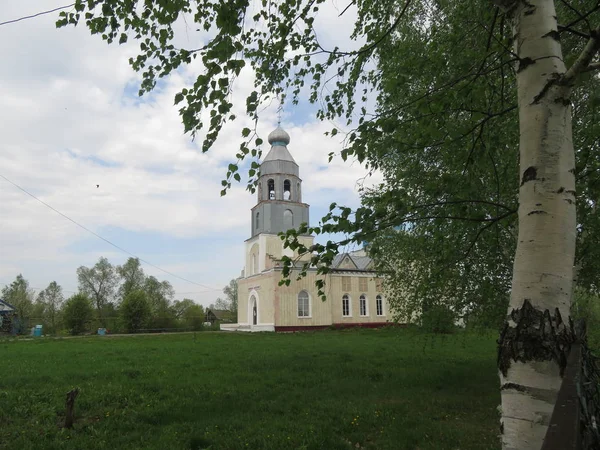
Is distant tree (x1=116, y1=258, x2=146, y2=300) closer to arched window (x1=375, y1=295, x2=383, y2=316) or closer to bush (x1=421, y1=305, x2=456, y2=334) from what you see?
arched window (x1=375, y1=295, x2=383, y2=316)

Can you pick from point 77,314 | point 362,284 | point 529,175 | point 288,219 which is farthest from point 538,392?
point 77,314

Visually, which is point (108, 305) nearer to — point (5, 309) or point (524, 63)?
point (5, 309)

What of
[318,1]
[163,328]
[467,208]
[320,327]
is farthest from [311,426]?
[163,328]

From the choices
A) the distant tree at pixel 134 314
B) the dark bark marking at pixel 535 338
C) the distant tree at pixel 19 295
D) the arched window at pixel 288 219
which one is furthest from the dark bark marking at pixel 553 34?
the distant tree at pixel 19 295

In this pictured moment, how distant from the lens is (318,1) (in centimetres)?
457

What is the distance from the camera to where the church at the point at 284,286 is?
36156 mm

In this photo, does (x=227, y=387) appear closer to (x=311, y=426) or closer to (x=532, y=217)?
(x=311, y=426)

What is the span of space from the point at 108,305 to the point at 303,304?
37.8m

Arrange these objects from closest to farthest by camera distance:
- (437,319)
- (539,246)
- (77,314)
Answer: (539,246) → (437,319) → (77,314)

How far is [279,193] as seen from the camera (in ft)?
124

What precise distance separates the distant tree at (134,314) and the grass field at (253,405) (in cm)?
2977

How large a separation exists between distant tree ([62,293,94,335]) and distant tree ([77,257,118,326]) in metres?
28.5

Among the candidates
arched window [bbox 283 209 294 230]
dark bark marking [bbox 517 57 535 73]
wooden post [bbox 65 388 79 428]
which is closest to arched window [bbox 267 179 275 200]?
arched window [bbox 283 209 294 230]

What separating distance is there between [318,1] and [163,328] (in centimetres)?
4260
